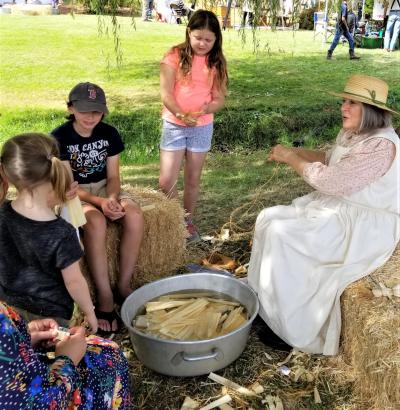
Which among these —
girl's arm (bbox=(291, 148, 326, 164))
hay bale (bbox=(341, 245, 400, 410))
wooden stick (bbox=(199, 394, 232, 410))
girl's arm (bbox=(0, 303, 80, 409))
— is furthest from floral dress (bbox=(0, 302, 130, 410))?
girl's arm (bbox=(291, 148, 326, 164))

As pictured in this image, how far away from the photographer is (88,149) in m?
3.16

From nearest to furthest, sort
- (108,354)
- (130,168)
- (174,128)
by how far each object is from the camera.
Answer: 1. (108,354)
2. (174,128)
3. (130,168)

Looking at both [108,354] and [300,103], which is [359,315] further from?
[300,103]

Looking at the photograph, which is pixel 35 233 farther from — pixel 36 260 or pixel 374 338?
pixel 374 338

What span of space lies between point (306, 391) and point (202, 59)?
8.16 feet

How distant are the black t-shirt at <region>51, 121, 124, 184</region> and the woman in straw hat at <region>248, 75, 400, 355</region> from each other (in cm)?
114

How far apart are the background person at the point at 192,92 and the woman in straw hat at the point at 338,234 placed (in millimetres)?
1283

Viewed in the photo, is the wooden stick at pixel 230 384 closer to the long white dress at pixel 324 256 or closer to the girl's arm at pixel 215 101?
the long white dress at pixel 324 256

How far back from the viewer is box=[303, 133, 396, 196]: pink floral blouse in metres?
2.63

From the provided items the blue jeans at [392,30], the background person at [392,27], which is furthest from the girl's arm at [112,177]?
the blue jeans at [392,30]

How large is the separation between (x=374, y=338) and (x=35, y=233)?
5.13 ft

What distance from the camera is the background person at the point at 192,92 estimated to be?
3750mm

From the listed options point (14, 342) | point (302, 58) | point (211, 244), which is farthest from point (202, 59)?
point (302, 58)

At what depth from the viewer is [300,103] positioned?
29.7 feet
